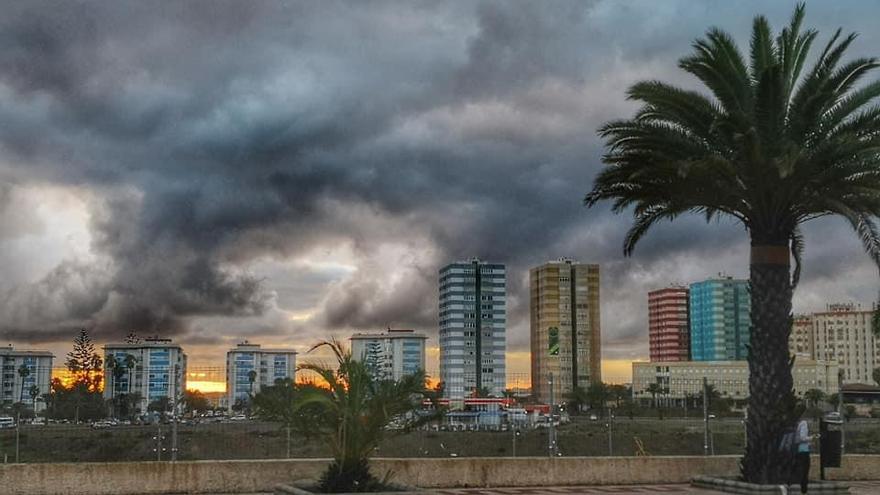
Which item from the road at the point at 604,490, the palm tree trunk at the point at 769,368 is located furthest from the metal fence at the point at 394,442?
the palm tree trunk at the point at 769,368

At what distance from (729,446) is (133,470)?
37.4 metres

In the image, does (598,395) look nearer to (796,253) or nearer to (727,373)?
(727,373)

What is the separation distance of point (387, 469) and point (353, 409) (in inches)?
137

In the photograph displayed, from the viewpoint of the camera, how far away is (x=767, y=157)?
1862 cm

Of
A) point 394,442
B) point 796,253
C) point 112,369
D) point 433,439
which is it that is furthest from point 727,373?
point 796,253

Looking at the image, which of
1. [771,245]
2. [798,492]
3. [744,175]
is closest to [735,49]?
[744,175]

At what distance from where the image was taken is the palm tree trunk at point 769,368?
61.9ft

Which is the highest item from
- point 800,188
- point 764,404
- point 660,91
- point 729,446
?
point 660,91

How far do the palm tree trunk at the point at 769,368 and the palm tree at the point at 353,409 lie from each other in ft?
23.6

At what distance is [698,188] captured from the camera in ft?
64.2

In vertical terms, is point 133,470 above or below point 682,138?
below

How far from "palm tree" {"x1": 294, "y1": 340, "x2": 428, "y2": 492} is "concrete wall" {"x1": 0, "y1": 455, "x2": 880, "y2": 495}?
2848mm

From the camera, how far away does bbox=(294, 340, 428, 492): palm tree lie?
1585 cm

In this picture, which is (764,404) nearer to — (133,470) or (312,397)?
(312,397)
